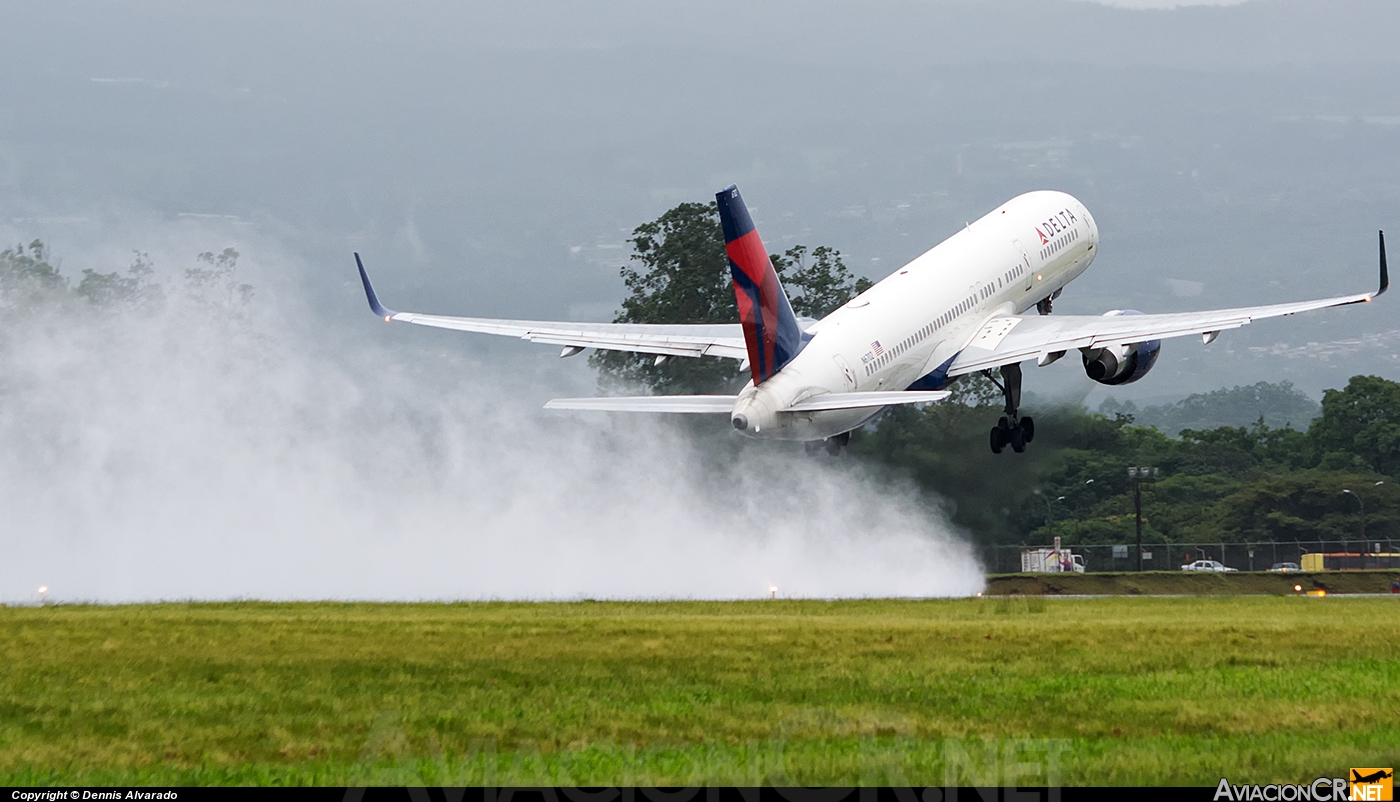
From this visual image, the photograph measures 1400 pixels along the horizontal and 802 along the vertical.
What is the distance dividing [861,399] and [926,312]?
770cm

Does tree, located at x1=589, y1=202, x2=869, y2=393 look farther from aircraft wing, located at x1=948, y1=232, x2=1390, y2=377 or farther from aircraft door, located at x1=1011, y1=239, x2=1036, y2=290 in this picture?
aircraft wing, located at x1=948, y1=232, x2=1390, y2=377

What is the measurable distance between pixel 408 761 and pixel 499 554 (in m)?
42.1

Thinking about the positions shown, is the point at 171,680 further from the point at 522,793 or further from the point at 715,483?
the point at 715,483

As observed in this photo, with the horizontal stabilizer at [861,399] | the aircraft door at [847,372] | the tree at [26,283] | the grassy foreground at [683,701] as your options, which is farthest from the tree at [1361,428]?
the grassy foreground at [683,701]

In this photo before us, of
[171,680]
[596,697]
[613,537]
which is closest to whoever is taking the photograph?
[596,697]

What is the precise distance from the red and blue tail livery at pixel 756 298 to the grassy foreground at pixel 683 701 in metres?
10.7

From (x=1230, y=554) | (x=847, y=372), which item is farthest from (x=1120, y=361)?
(x=1230, y=554)

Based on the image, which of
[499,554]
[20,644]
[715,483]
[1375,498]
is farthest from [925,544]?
[1375,498]

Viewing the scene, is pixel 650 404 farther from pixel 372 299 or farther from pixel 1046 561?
pixel 1046 561

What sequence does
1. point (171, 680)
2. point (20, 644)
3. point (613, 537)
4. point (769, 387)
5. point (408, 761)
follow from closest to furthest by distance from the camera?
point (408, 761) < point (171, 680) < point (20, 644) < point (769, 387) < point (613, 537)

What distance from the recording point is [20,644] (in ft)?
80.3

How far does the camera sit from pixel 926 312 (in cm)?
4522

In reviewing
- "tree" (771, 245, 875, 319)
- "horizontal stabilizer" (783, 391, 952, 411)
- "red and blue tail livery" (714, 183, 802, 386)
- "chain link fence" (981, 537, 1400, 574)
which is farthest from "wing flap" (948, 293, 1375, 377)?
"tree" (771, 245, 875, 319)

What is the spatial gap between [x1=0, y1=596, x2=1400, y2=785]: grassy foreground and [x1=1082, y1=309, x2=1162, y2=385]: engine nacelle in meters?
16.4
